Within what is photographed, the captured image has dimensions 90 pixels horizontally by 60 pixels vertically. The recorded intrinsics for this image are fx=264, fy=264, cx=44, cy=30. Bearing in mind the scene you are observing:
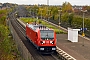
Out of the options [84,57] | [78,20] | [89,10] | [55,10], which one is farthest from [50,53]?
[89,10]

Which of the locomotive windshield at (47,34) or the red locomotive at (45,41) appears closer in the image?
the red locomotive at (45,41)

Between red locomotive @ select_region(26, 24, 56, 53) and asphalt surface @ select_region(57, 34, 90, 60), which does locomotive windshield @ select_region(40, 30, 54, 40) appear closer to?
red locomotive @ select_region(26, 24, 56, 53)

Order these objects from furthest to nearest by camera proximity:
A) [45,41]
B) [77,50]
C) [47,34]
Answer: [77,50] → [47,34] → [45,41]

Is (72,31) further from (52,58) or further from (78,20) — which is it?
(78,20)

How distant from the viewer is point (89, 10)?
10119 centimetres

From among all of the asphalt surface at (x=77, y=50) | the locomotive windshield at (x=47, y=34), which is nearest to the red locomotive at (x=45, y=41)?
the locomotive windshield at (x=47, y=34)

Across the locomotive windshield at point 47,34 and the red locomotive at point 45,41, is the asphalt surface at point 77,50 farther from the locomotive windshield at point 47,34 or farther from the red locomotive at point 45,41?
the locomotive windshield at point 47,34

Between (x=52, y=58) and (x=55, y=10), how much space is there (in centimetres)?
7043

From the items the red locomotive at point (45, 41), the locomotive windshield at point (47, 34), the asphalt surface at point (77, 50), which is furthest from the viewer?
the locomotive windshield at point (47, 34)

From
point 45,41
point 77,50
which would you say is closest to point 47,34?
point 45,41

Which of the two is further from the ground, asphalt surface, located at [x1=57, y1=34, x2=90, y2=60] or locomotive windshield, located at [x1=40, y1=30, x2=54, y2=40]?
locomotive windshield, located at [x1=40, y1=30, x2=54, y2=40]

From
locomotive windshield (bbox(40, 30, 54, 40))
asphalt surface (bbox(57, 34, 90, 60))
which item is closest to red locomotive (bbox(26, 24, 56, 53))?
locomotive windshield (bbox(40, 30, 54, 40))

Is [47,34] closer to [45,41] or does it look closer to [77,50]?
[45,41]

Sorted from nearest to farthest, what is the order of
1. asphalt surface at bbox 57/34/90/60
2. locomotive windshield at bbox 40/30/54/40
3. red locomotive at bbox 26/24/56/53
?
asphalt surface at bbox 57/34/90/60
red locomotive at bbox 26/24/56/53
locomotive windshield at bbox 40/30/54/40
